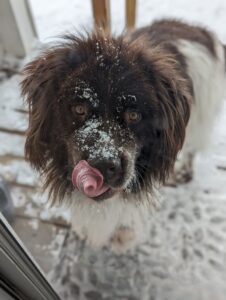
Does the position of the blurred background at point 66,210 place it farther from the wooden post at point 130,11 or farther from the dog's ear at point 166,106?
the dog's ear at point 166,106

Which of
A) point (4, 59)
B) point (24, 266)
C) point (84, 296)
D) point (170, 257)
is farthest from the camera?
point (4, 59)

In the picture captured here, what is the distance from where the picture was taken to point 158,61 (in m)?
1.58

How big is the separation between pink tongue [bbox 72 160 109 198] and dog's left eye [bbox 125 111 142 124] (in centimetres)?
22

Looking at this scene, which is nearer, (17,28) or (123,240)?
(123,240)

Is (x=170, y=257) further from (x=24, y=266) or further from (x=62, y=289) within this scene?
(x=24, y=266)

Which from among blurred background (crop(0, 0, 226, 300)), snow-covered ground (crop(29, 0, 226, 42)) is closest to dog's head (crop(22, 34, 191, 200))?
blurred background (crop(0, 0, 226, 300))

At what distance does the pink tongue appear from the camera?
4.49 feet

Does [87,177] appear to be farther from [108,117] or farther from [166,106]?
[166,106]

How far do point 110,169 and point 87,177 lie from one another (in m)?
0.08

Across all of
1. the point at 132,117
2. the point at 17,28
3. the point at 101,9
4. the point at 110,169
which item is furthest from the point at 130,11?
the point at 110,169

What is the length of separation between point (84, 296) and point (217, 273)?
2.34 feet

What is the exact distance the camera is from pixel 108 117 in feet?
4.61

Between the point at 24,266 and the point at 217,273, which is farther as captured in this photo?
the point at 217,273

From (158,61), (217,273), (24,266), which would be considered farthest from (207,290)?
(158,61)
